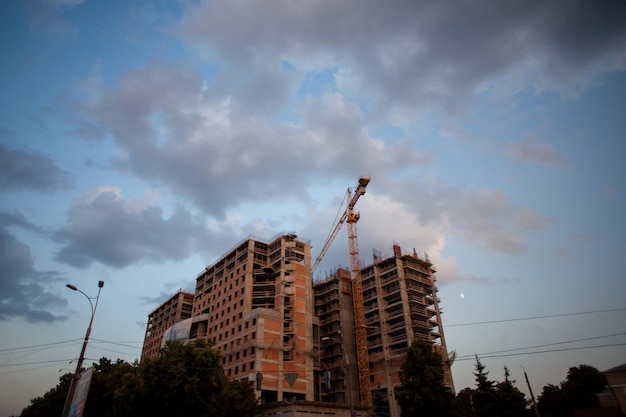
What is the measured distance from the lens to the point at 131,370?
2215 inches

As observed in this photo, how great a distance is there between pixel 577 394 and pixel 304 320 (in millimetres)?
55391

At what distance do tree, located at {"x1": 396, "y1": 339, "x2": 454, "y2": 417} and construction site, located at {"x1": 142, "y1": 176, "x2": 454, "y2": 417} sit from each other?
71.8ft

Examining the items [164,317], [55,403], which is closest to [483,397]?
[55,403]

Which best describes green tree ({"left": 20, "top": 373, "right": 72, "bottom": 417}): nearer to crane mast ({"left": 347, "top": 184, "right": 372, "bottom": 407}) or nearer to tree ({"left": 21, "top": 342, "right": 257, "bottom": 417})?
tree ({"left": 21, "top": 342, "right": 257, "bottom": 417})

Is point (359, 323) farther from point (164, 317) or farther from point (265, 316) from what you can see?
point (164, 317)

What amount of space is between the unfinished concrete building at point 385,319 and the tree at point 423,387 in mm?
31540

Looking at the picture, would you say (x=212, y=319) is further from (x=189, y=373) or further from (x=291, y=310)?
(x=189, y=373)

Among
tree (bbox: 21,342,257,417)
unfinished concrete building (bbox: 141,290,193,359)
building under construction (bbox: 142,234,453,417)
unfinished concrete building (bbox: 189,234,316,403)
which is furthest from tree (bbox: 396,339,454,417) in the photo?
unfinished concrete building (bbox: 141,290,193,359)

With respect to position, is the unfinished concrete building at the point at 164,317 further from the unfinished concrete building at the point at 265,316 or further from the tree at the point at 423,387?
the tree at the point at 423,387

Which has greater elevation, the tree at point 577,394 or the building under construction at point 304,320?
the building under construction at point 304,320

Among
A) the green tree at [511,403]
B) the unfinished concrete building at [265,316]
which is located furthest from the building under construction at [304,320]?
the green tree at [511,403]

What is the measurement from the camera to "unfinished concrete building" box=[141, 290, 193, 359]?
352ft

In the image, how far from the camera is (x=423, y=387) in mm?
42906

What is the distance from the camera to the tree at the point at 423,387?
42.1 metres
